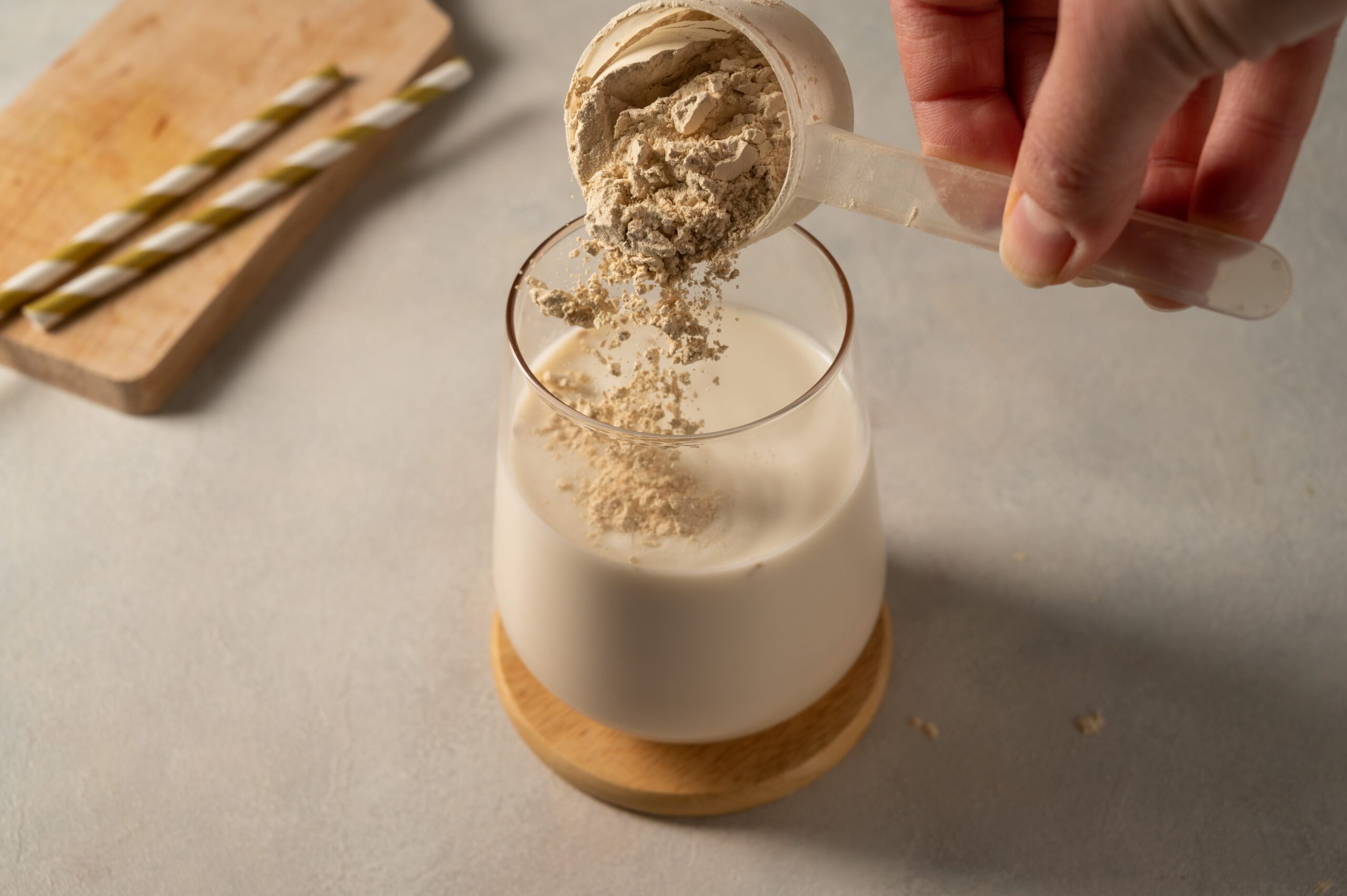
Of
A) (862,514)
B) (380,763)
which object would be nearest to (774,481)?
(862,514)

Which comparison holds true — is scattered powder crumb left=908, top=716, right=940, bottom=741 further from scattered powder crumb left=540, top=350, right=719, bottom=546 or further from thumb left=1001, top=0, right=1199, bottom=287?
thumb left=1001, top=0, right=1199, bottom=287

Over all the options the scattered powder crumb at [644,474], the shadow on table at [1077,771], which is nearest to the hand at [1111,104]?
the scattered powder crumb at [644,474]

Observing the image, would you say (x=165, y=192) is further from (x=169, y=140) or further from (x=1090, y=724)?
(x=1090, y=724)

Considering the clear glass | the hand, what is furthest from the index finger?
the clear glass

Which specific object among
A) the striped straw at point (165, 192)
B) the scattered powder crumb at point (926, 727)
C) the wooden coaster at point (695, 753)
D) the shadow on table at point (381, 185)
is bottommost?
the scattered powder crumb at point (926, 727)

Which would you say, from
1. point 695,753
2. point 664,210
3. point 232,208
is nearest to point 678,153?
point 664,210

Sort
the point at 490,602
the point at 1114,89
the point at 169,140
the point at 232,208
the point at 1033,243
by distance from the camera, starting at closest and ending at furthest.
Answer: the point at 1114,89 → the point at 1033,243 → the point at 490,602 → the point at 232,208 → the point at 169,140

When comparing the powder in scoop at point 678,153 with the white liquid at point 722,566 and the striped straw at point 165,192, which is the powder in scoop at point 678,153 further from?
the striped straw at point 165,192
